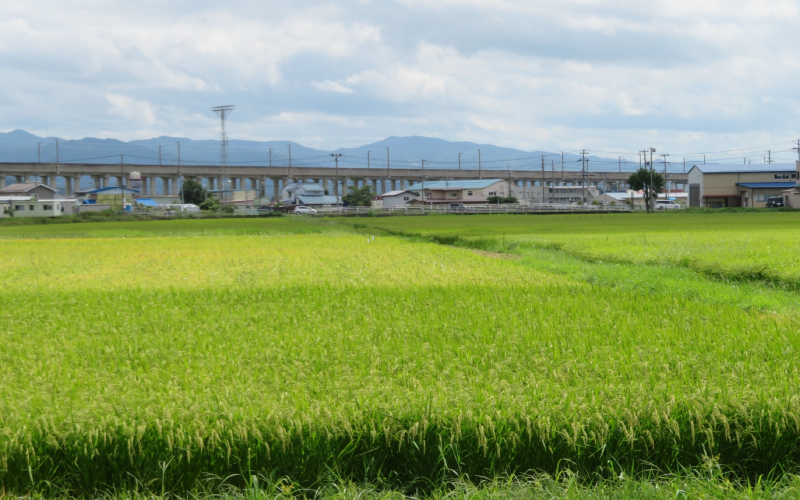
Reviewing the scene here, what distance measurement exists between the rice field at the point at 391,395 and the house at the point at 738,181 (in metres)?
84.3

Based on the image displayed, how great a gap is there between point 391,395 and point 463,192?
11214 cm

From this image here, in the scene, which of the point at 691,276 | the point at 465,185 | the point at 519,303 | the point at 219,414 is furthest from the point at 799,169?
the point at 219,414

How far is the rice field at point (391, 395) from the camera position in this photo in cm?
383

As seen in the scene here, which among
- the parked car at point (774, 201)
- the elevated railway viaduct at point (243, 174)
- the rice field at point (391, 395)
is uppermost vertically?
the elevated railway viaduct at point (243, 174)

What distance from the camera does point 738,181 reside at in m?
84.9

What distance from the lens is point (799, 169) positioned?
80.8 metres

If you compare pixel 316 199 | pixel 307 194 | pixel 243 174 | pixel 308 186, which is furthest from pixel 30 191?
pixel 308 186

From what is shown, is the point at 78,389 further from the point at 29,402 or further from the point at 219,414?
the point at 219,414

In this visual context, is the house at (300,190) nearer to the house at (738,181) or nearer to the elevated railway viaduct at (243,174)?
the elevated railway viaduct at (243,174)

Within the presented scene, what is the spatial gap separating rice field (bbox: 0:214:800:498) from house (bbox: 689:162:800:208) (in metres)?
84.3

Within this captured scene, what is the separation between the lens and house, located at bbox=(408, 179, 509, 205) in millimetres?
114188

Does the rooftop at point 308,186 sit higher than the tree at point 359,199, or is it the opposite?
the rooftop at point 308,186

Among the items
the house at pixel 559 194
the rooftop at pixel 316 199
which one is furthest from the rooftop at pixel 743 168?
the rooftop at pixel 316 199

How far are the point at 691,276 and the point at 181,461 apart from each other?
12.1m
